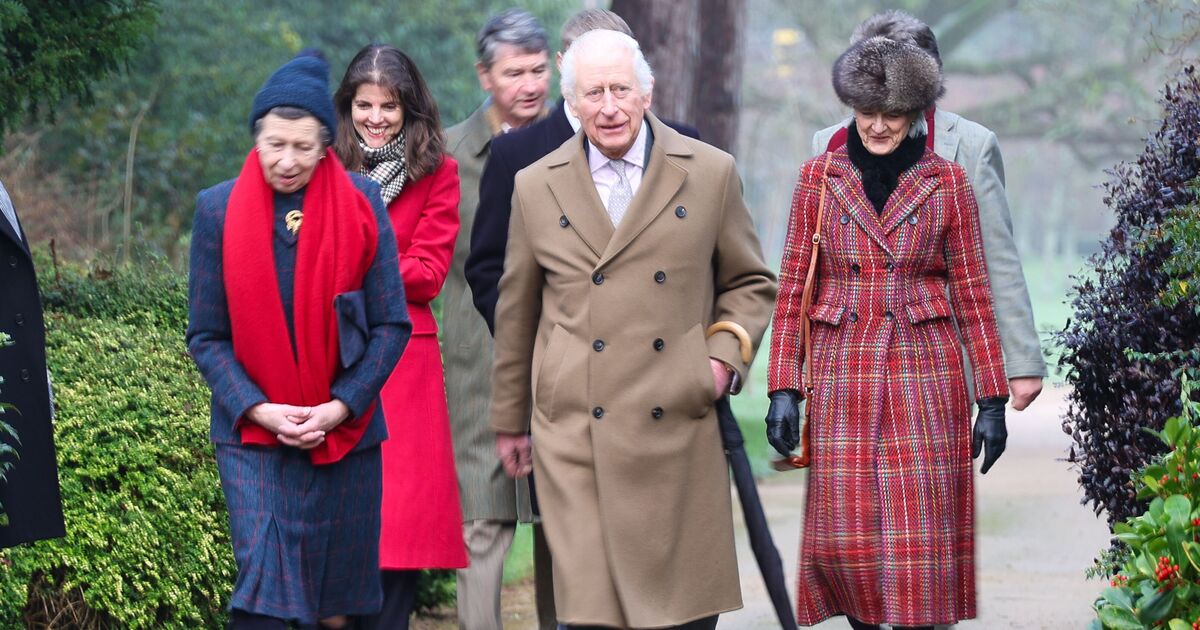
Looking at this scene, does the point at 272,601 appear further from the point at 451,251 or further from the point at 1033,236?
the point at 1033,236

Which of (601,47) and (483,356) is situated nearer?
(601,47)

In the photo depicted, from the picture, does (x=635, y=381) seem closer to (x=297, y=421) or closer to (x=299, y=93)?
(x=297, y=421)

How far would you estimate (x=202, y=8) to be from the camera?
19219 millimetres

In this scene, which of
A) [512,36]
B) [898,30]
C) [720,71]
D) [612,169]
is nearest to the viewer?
[612,169]

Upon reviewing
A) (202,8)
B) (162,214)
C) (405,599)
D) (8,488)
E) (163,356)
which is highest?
(202,8)

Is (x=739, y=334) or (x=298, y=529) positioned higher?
(x=739, y=334)

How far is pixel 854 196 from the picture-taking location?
18.9ft

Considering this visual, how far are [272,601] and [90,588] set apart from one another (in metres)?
1.07

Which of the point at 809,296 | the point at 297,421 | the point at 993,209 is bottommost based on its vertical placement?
the point at 297,421

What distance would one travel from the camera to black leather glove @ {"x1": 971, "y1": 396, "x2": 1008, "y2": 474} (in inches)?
222

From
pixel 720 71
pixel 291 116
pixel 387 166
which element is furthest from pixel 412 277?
pixel 720 71

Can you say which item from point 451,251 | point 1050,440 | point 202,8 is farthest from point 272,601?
point 202,8

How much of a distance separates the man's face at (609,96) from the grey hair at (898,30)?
1.04 metres

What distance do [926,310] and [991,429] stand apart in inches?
15.9
